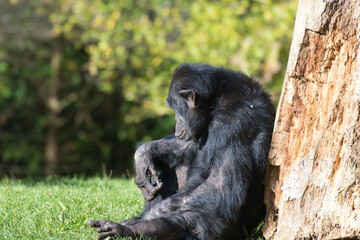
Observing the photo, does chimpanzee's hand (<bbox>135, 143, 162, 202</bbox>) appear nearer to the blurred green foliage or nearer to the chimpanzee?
the chimpanzee

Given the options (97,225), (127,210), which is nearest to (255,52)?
(127,210)

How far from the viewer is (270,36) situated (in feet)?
38.2

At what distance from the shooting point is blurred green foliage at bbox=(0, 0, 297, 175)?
39.9 feet

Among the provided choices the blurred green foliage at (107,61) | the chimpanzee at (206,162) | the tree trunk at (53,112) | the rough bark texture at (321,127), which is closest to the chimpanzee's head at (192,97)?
the chimpanzee at (206,162)

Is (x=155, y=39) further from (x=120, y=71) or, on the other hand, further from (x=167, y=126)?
(x=167, y=126)

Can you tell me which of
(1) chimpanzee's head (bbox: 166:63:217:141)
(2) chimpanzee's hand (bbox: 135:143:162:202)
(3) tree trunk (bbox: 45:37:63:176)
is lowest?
(3) tree trunk (bbox: 45:37:63:176)

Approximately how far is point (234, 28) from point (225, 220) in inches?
327

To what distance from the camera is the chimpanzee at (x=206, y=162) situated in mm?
4500

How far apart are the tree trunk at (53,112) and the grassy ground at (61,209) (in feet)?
28.7

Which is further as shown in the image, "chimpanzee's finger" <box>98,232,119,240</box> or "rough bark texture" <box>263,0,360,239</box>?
"chimpanzee's finger" <box>98,232,119,240</box>

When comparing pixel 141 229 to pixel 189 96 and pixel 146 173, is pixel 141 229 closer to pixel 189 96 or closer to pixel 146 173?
pixel 146 173

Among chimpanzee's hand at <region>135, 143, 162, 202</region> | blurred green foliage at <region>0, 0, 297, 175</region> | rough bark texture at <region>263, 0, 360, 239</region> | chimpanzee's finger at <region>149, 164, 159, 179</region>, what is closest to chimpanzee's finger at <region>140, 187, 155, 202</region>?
chimpanzee's hand at <region>135, 143, 162, 202</region>

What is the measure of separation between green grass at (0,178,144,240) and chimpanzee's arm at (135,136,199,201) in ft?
1.40

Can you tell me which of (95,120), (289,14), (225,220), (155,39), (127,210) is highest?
(289,14)
